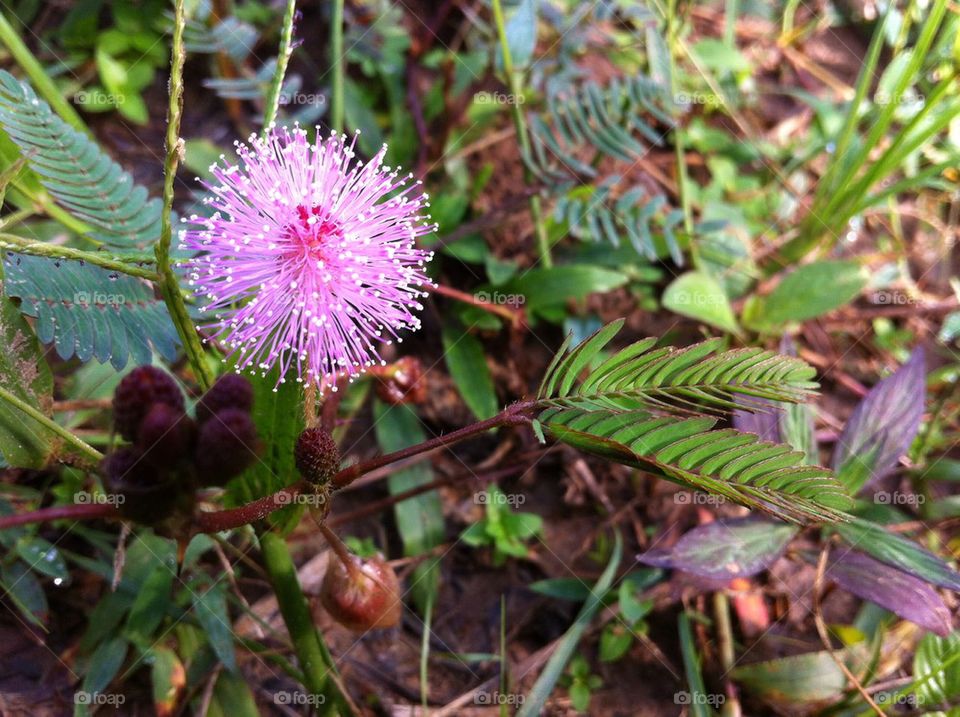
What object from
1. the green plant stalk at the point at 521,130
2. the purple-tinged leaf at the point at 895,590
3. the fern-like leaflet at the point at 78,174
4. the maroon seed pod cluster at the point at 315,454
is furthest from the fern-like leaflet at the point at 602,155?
the maroon seed pod cluster at the point at 315,454

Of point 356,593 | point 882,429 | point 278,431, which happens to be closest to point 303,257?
point 278,431

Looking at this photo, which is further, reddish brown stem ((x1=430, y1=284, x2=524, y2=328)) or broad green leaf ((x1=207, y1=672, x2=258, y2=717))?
reddish brown stem ((x1=430, y1=284, x2=524, y2=328))

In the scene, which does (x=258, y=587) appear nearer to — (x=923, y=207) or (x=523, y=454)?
(x=523, y=454)

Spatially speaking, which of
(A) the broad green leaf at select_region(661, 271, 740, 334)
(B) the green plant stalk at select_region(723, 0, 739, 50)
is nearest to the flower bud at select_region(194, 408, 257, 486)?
(A) the broad green leaf at select_region(661, 271, 740, 334)

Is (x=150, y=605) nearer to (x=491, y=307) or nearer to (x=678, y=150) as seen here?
(x=491, y=307)

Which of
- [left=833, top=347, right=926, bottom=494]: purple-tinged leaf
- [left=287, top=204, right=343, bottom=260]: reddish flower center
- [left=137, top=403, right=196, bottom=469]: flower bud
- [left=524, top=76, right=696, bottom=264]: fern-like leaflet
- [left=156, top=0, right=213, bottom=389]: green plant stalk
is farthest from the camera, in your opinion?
[left=524, top=76, right=696, bottom=264]: fern-like leaflet

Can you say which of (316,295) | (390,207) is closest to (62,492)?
(316,295)

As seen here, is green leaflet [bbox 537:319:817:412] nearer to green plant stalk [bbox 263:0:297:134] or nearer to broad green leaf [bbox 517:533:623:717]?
green plant stalk [bbox 263:0:297:134]
